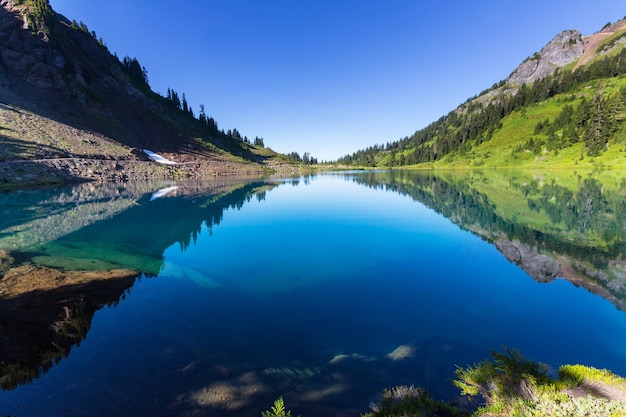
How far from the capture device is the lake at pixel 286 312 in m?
6.46

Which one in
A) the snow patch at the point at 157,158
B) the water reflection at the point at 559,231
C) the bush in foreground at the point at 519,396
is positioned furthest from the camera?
the snow patch at the point at 157,158

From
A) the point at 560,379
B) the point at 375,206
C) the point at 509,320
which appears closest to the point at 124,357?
the point at 560,379

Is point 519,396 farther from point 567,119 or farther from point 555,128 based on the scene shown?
point 567,119

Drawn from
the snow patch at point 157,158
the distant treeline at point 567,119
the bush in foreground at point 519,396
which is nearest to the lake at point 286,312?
the bush in foreground at point 519,396

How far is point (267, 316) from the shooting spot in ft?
32.3

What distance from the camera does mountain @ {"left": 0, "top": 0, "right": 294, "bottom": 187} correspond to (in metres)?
60.5

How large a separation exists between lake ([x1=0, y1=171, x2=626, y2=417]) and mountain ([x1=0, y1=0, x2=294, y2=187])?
51.8m

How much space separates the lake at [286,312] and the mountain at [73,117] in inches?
2041

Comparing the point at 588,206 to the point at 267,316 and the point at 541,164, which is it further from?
the point at 541,164

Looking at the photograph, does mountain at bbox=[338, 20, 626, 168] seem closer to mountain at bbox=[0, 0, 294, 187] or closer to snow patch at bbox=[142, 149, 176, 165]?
mountain at bbox=[0, 0, 294, 187]

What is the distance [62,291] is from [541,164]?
130m

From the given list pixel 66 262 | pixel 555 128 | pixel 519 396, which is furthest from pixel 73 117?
pixel 555 128

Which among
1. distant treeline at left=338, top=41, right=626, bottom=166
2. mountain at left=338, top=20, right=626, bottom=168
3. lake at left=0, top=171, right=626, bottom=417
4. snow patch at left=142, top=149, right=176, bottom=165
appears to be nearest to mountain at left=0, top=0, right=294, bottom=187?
snow patch at left=142, top=149, right=176, bottom=165

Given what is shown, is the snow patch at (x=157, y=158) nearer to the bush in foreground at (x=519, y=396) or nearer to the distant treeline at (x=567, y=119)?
the bush in foreground at (x=519, y=396)
